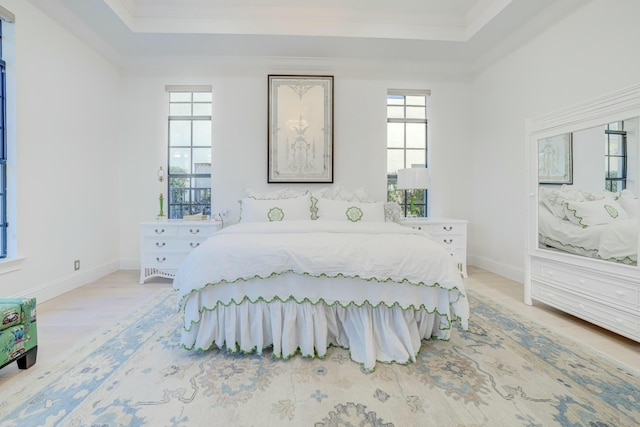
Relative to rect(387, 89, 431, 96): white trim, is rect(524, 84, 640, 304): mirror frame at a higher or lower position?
lower

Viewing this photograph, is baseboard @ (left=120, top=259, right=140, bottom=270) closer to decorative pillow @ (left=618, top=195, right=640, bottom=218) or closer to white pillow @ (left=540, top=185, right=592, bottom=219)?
white pillow @ (left=540, top=185, right=592, bottom=219)

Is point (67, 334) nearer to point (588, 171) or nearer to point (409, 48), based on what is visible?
point (588, 171)

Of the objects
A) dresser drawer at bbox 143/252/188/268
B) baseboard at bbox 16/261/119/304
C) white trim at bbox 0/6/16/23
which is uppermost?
white trim at bbox 0/6/16/23

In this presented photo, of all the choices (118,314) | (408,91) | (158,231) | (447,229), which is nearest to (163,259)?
(158,231)

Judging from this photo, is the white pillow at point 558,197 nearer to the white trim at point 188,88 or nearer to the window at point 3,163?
the white trim at point 188,88

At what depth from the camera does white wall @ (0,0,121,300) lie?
2.65m

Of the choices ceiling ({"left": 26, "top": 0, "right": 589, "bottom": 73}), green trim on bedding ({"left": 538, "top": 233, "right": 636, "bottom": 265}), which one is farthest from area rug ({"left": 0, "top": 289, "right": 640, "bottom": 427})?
ceiling ({"left": 26, "top": 0, "right": 589, "bottom": 73})

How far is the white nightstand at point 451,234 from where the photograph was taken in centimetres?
375

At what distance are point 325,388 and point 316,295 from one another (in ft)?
1.61

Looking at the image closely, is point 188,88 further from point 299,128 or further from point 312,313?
point 312,313

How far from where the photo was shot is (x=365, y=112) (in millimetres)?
4215

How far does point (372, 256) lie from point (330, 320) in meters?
0.50

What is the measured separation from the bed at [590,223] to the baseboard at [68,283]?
459 cm

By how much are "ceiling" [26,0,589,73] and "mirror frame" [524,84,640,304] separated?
1.39 meters
